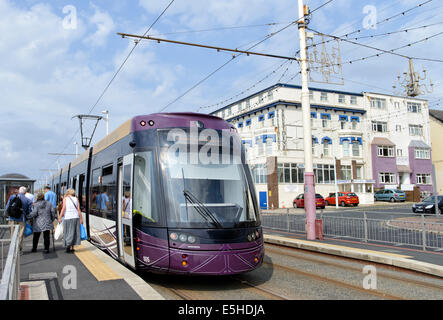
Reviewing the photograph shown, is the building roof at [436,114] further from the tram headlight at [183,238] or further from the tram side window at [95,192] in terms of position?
the tram headlight at [183,238]

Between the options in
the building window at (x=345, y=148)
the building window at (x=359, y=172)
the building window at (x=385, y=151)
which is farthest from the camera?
the building window at (x=385, y=151)

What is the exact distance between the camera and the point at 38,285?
20.2ft

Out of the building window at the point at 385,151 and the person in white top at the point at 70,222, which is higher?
the building window at the point at 385,151

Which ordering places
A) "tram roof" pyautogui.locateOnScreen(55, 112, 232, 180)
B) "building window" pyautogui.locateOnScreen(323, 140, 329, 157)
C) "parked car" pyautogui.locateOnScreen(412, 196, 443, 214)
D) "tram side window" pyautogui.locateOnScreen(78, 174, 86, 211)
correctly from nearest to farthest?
"tram roof" pyautogui.locateOnScreen(55, 112, 232, 180) < "tram side window" pyautogui.locateOnScreen(78, 174, 86, 211) < "parked car" pyautogui.locateOnScreen(412, 196, 443, 214) < "building window" pyautogui.locateOnScreen(323, 140, 329, 157)

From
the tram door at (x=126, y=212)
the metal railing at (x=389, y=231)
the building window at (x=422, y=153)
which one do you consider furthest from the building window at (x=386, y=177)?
the tram door at (x=126, y=212)

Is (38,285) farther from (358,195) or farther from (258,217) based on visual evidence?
(358,195)

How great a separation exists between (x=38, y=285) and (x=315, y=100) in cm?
4327

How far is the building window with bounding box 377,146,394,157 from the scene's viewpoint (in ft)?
163

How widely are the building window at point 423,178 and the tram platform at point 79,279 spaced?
52.4 m

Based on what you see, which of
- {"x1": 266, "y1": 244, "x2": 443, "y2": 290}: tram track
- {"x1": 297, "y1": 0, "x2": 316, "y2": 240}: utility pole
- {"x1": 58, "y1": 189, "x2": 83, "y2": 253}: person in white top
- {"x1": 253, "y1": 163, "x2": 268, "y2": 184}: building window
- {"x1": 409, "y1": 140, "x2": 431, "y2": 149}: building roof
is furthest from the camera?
{"x1": 409, "y1": 140, "x2": 431, "y2": 149}: building roof

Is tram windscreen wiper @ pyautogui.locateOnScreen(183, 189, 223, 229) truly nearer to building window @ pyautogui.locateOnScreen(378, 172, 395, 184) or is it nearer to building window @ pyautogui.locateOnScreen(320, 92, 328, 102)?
building window @ pyautogui.locateOnScreen(320, 92, 328, 102)

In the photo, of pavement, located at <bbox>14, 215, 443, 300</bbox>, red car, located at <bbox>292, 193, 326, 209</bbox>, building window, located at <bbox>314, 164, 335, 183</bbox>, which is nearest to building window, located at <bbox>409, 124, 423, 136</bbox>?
building window, located at <bbox>314, 164, 335, 183</bbox>

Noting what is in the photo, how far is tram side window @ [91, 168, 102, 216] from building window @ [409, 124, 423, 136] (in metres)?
51.4

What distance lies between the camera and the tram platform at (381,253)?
827 centimetres
